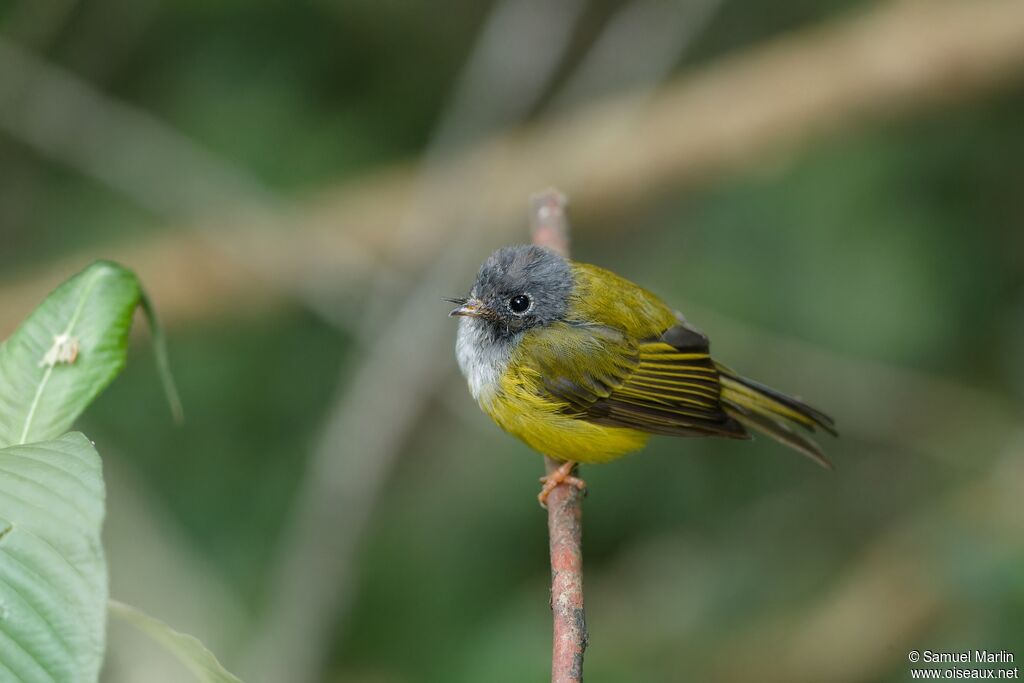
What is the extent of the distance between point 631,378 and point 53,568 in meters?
2.19

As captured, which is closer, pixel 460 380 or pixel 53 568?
pixel 53 568

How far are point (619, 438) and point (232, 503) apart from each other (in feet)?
9.44

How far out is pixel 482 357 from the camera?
3.31 m

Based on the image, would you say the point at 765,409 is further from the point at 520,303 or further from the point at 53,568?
the point at 53,568

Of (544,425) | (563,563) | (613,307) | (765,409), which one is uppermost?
(613,307)

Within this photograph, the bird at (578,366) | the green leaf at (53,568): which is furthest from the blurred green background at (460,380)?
the green leaf at (53,568)

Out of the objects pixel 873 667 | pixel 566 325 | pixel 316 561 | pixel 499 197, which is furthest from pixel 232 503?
pixel 873 667

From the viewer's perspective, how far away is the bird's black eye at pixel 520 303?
10.8 ft

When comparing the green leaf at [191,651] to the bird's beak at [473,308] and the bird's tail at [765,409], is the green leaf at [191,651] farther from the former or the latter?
the bird's tail at [765,409]

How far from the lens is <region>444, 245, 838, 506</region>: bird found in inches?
126

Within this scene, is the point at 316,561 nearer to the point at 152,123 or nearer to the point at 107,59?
the point at 152,123

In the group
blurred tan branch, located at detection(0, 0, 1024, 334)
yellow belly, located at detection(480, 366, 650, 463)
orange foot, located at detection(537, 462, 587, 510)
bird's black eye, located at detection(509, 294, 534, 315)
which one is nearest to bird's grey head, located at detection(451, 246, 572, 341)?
bird's black eye, located at detection(509, 294, 534, 315)

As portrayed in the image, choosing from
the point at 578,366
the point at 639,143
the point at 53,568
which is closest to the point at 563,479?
the point at 578,366

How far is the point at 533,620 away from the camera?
4.20 metres
